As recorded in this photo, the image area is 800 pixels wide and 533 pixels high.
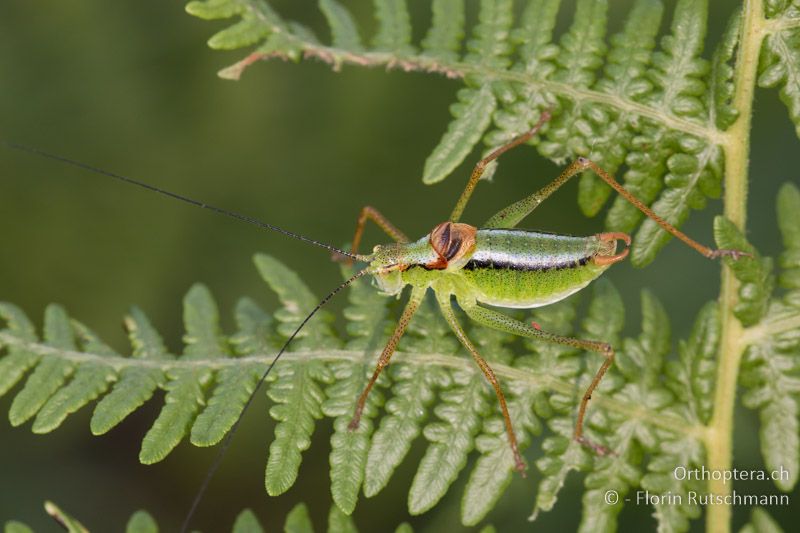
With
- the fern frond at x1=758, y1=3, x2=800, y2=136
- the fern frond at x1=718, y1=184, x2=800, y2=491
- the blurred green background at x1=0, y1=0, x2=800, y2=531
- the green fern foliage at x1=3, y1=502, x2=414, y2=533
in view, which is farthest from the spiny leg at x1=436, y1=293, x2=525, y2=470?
the blurred green background at x1=0, y1=0, x2=800, y2=531

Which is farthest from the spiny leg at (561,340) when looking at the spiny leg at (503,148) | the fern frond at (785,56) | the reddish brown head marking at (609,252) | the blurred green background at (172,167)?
the blurred green background at (172,167)

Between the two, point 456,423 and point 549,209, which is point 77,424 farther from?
point 549,209

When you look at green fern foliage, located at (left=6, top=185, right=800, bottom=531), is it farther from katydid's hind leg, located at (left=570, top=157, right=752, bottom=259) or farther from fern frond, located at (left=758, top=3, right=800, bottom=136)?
fern frond, located at (left=758, top=3, right=800, bottom=136)

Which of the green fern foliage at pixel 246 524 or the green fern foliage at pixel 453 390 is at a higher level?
the green fern foliage at pixel 453 390

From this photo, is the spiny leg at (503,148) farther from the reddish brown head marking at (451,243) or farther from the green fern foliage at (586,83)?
the reddish brown head marking at (451,243)

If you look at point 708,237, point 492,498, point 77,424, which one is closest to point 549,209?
point 708,237

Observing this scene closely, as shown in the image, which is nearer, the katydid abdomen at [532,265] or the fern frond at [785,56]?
the fern frond at [785,56]

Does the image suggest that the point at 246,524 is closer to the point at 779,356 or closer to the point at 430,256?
the point at 430,256

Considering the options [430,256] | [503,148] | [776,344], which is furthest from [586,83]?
[776,344]
